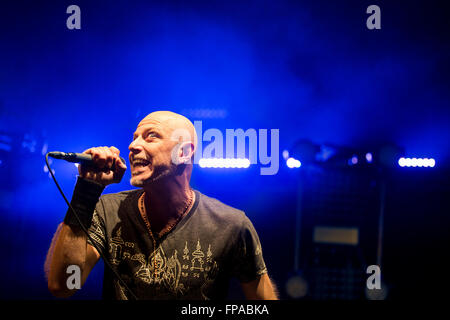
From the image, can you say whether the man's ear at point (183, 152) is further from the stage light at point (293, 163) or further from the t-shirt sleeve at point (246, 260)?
the stage light at point (293, 163)

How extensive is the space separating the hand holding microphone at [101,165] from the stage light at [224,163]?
1567 mm

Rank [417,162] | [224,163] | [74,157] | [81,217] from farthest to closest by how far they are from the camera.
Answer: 1. [417,162]
2. [224,163]
3. [81,217]
4. [74,157]

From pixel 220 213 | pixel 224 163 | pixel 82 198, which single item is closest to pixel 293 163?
pixel 224 163

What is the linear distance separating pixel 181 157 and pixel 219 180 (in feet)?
5.40

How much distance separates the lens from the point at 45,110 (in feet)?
9.34

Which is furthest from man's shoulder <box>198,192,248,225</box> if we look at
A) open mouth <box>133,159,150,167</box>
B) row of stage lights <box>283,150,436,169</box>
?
row of stage lights <box>283,150,436,169</box>

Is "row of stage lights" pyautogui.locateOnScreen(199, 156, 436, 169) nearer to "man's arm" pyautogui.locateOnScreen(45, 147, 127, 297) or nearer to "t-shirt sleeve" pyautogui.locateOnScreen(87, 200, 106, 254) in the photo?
"t-shirt sleeve" pyautogui.locateOnScreen(87, 200, 106, 254)

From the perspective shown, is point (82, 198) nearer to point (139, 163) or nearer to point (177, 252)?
point (139, 163)

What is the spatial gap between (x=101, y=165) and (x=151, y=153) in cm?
26

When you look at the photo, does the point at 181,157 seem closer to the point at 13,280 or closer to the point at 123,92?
the point at 123,92

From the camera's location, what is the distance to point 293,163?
352cm

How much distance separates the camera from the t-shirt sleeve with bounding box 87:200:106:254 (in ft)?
5.52

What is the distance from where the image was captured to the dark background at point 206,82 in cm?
275

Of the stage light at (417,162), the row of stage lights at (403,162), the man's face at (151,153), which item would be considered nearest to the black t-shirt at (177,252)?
the man's face at (151,153)
